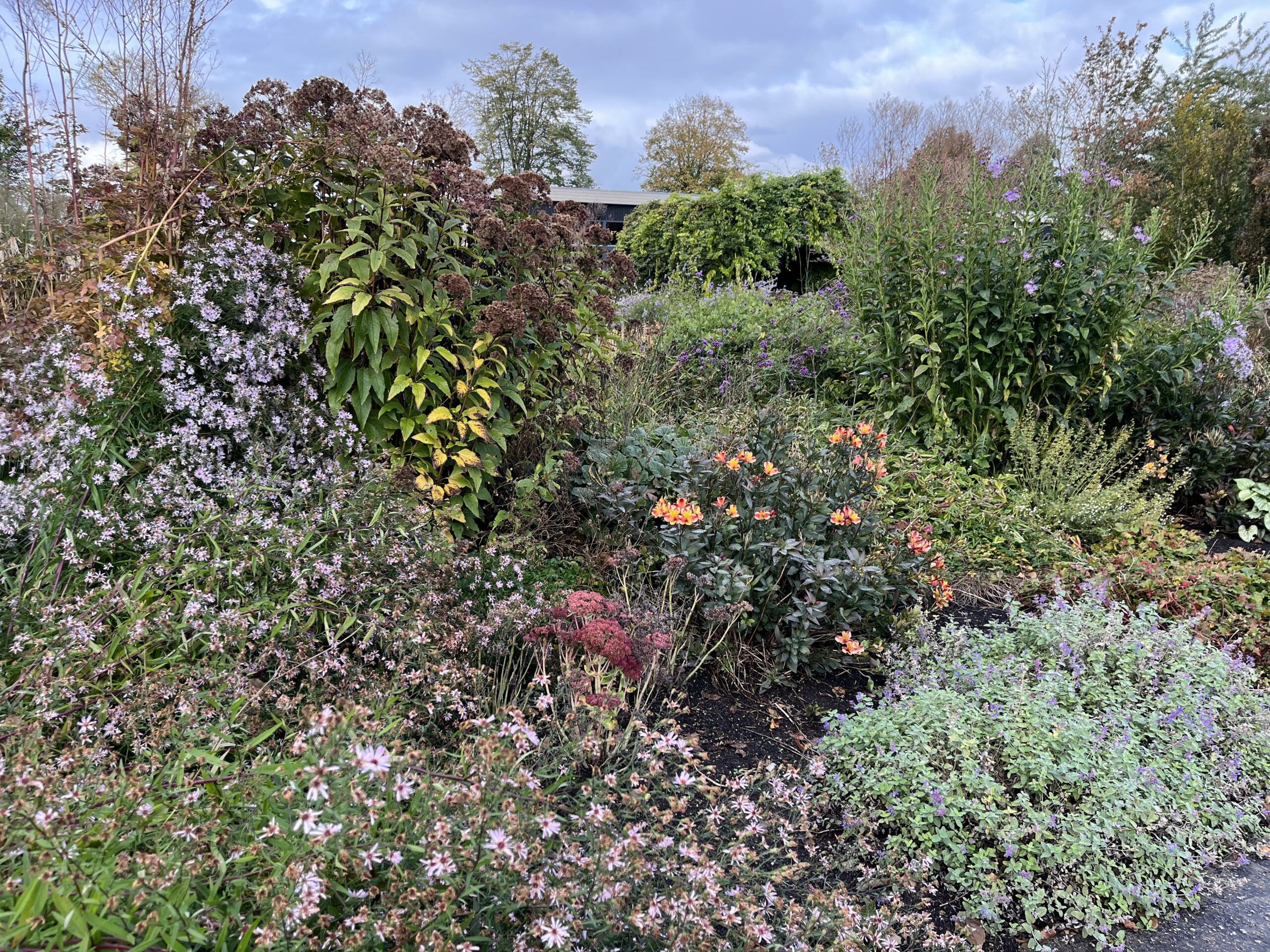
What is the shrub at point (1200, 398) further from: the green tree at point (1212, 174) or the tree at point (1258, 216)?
the green tree at point (1212, 174)

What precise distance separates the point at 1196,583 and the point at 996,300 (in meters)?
1.97

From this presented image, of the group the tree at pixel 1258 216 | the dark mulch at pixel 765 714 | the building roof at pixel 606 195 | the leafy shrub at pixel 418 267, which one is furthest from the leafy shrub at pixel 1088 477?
the building roof at pixel 606 195

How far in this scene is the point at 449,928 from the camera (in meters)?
1.18

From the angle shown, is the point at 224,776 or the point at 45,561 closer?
the point at 224,776

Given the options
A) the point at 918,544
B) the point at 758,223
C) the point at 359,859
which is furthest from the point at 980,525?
the point at 758,223

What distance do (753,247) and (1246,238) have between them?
9.72m

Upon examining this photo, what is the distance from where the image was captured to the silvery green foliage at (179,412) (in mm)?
2490

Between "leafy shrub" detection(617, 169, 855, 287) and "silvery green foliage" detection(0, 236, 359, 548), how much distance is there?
962 cm

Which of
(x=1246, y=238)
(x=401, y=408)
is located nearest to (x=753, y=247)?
(x=1246, y=238)

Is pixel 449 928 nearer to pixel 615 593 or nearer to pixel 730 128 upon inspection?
pixel 615 593

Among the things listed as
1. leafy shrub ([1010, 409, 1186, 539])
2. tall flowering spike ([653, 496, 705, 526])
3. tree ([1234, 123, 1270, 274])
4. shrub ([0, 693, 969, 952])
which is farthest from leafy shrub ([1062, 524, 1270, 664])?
tree ([1234, 123, 1270, 274])

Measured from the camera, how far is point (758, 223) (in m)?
12.6

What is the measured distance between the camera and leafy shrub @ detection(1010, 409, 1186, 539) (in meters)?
4.15

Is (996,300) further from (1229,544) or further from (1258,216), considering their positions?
(1258,216)
